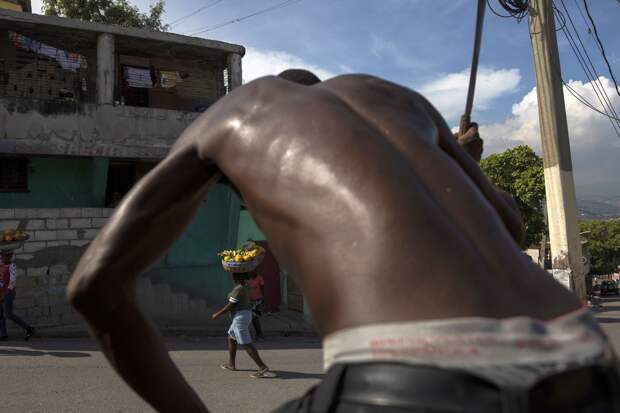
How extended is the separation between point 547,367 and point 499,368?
0.07 metres

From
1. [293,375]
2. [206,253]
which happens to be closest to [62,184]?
[206,253]

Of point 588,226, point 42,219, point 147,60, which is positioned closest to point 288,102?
point 42,219

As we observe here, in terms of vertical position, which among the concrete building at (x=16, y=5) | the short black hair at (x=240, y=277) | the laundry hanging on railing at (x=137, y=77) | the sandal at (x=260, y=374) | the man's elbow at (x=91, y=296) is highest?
the concrete building at (x=16, y=5)

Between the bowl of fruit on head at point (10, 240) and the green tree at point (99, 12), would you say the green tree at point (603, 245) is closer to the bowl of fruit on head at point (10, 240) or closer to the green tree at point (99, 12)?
the green tree at point (99, 12)

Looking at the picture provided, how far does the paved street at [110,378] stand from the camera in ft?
16.3

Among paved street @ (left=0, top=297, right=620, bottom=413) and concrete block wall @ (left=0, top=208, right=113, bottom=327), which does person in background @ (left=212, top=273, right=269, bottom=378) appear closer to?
paved street @ (left=0, top=297, right=620, bottom=413)

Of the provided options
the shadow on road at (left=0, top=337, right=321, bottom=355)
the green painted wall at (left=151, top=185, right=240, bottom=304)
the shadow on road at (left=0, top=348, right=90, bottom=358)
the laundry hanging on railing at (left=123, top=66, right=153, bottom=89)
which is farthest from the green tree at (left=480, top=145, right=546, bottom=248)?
the shadow on road at (left=0, top=348, right=90, bottom=358)

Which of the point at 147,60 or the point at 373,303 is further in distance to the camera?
the point at 147,60

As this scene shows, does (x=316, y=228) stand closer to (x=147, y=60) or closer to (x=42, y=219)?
(x=42, y=219)

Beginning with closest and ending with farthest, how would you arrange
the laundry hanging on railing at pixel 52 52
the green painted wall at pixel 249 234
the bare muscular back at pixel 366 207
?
1. the bare muscular back at pixel 366 207
2. the laundry hanging on railing at pixel 52 52
3. the green painted wall at pixel 249 234

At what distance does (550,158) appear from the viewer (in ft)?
47.9

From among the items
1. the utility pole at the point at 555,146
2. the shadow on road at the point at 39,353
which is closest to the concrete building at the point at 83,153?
the shadow on road at the point at 39,353

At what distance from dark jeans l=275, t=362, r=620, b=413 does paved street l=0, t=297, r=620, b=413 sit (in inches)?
170

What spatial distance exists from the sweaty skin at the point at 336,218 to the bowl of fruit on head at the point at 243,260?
18.7 feet
